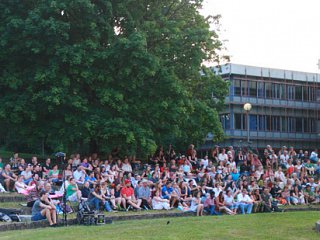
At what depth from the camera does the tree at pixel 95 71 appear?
101 feet

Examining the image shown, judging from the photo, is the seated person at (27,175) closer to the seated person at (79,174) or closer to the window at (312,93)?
the seated person at (79,174)

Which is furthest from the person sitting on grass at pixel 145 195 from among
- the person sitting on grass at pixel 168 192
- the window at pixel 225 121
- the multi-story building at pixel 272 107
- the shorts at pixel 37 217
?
the window at pixel 225 121

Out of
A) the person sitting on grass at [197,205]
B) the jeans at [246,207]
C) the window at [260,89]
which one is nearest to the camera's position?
the person sitting on grass at [197,205]

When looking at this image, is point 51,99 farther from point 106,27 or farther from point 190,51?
point 190,51

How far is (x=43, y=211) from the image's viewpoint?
20.3 metres

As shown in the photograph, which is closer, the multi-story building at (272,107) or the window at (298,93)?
the multi-story building at (272,107)

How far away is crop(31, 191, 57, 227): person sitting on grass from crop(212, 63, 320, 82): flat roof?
140 feet

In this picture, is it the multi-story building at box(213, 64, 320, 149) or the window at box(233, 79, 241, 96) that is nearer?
the window at box(233, 79, 241, 96)

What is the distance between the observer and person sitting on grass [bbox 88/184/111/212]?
23766mm

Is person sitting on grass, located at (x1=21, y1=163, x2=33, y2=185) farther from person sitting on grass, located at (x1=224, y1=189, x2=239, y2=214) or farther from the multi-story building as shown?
the multi-story building

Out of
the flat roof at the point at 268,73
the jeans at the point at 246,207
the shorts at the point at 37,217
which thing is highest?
the flat roof at the point at 268,73

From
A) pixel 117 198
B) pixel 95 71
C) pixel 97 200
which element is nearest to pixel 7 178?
pixel 97 200

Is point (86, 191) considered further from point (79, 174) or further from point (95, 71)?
point (95, 71)

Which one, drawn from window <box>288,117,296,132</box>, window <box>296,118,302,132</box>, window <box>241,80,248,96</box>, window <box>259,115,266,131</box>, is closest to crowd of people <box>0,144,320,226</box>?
window <box>241,80,248,96</box>
